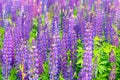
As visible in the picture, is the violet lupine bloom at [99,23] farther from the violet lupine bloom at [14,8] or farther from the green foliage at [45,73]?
the violet lupine bloom at [14,8]

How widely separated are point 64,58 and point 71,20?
64cm

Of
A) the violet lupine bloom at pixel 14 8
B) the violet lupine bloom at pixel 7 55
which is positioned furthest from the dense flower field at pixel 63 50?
the violet lupine bloom at pixel 14 8

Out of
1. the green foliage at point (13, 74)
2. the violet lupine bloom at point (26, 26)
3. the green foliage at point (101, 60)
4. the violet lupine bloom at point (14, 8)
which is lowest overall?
the green foliage at point (13, 74)

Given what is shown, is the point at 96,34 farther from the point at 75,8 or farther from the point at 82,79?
the point at 75,8

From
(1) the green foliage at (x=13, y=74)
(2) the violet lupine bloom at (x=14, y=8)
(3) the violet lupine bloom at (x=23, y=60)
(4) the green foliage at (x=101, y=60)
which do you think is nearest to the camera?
(3) the violet lupine bloom at (x=23, y=60)

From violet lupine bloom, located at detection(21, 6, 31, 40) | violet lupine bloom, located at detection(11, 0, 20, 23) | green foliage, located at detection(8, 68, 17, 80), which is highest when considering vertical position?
violet lupine bloom, located at detection(11, 0, 20, 23)

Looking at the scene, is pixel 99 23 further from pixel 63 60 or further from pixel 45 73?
pixel 45 73

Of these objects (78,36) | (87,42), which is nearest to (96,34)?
(78,36)

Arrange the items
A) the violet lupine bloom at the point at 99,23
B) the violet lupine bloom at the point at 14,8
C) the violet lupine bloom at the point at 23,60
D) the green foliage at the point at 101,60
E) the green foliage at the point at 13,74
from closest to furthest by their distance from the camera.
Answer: the violet lupine bloom at the point at 23,60
the green foliage at the point at 101,60
the green foliage at the point at 13,74
the violet lupine bloom at the point at 99,23
the violet lupine bloom at the point at 14,8

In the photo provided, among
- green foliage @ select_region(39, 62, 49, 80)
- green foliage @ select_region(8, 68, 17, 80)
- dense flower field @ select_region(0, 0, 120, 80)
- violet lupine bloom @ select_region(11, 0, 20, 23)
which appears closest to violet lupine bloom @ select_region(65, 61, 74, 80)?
dense flower field @ select_region(0, 0, 120, 80)

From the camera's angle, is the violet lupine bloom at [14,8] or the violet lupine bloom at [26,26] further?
the violet lupine bloom at [14,8]

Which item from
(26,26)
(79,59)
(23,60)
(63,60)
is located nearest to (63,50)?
(63,60)

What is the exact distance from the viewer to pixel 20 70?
383 cm

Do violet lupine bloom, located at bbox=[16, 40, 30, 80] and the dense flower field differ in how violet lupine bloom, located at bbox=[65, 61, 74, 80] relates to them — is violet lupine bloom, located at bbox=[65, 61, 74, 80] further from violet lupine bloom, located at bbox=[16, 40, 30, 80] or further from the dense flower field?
violet lupine bloom, located at bbox=[16, 40, 30, 80]
